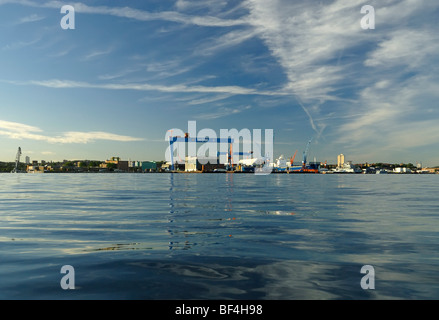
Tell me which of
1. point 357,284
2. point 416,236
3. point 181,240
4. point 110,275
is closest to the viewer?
point 357,284

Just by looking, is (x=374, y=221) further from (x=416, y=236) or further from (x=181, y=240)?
(x=181, y=240)

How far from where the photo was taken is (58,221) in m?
19.0

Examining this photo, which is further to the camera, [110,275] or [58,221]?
[58,221]

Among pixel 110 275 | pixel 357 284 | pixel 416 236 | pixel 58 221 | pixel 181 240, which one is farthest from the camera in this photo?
pixel 58 221

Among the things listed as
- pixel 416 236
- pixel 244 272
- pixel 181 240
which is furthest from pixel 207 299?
pixel 416 236
